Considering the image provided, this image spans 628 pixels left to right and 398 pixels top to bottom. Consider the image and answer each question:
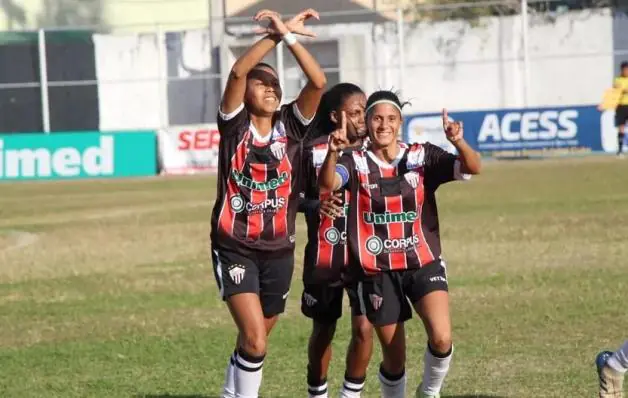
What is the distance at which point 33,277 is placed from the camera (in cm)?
1446

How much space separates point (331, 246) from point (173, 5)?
38521mm

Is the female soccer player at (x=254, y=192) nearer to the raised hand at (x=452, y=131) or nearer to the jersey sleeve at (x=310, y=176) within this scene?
the jersey sleeve at (x=310, y=176)

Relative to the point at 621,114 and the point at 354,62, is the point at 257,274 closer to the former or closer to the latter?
the point at 621,114

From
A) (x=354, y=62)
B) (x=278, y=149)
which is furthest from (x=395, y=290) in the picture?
(x=354, y=62)

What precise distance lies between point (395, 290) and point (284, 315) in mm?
4460

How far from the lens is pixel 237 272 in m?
7.11

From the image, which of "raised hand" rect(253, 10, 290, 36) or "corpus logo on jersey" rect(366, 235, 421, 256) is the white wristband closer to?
"raised hand" rect(253, 10, 290, 36)

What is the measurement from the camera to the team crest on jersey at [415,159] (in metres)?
7.09

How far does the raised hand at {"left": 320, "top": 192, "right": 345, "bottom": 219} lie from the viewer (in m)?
7.22

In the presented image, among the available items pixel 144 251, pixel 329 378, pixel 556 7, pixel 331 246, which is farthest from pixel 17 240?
pixel 556 7

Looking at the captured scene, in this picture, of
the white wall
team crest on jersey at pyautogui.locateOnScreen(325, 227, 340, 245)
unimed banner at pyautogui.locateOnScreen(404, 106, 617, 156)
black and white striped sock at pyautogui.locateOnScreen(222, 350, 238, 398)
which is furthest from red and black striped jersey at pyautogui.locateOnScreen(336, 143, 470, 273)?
the white wall

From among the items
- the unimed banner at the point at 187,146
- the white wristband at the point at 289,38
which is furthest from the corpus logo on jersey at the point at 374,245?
the unimed banner at the point at 187,146

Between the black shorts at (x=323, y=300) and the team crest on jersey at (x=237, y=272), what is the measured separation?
0.53 m

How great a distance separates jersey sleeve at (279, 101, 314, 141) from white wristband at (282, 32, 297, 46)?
1.16 ft
